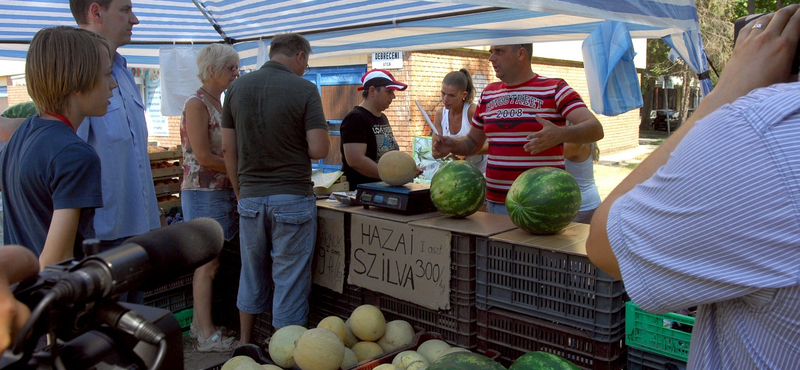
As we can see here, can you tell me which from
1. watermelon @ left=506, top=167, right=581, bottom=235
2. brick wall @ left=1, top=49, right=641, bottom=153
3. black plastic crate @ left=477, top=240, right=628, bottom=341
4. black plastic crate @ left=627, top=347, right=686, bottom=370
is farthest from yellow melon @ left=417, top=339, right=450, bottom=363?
brick wall @ left=1, top=49, right=641, bottom=153

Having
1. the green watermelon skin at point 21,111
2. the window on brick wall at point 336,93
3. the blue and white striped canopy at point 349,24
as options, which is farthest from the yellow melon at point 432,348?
the window on brick wall at point 336,93

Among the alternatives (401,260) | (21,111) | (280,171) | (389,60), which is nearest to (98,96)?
(280,171)

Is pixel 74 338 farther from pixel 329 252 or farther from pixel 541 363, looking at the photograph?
pixel 329 252

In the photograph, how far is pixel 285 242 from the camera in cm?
342

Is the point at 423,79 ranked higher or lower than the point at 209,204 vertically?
higher

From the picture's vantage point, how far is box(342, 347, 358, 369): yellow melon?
2621 mm

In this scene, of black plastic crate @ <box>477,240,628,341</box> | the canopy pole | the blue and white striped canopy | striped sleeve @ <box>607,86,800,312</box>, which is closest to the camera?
striped sleeve @ <box>607,86,800,312</box>

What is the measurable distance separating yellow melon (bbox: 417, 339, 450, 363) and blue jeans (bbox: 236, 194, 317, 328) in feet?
3.50

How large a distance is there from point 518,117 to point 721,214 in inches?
105

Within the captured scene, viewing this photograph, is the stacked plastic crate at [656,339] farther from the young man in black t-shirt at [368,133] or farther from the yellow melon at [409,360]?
the young man in black t-shirt at [368,133]

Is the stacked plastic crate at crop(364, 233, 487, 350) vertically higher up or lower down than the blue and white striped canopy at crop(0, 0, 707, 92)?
lower down

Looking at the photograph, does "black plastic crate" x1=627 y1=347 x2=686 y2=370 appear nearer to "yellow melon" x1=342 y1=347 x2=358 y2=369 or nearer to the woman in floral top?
"yellow melon" x1=342 y1=347 x2=358 y2=369

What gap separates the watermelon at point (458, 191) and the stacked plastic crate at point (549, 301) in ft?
1.16

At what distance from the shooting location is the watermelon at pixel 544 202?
254 centimetres
